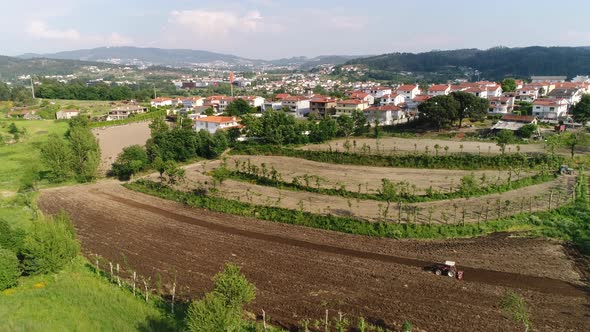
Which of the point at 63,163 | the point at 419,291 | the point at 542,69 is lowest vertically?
the point at 419,291

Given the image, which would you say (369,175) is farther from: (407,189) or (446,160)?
(446,160)

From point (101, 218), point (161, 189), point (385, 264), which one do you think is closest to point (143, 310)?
point (385, 264)

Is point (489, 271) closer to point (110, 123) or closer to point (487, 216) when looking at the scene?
point (487, 216)

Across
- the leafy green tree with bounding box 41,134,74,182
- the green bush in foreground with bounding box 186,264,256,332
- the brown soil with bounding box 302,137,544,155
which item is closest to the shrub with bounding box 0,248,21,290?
the green bush in foreground with bounding box 186,264,256,332

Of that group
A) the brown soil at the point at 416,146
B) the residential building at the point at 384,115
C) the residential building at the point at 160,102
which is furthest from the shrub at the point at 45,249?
the residential building at the point at 160,102

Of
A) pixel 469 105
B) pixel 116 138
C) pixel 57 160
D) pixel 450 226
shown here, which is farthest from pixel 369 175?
pixel 116 138

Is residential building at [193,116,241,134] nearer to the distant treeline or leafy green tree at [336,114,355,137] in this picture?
leafy green tree at [336,114,355,137]

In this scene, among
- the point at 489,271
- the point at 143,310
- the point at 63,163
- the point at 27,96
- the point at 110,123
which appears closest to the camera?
the point at 143,310

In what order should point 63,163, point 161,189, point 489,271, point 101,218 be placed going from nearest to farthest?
1. point 489,271
2. point 101,218
3. point 161,189
4. point 63,163

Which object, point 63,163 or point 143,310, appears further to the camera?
point 63,163
